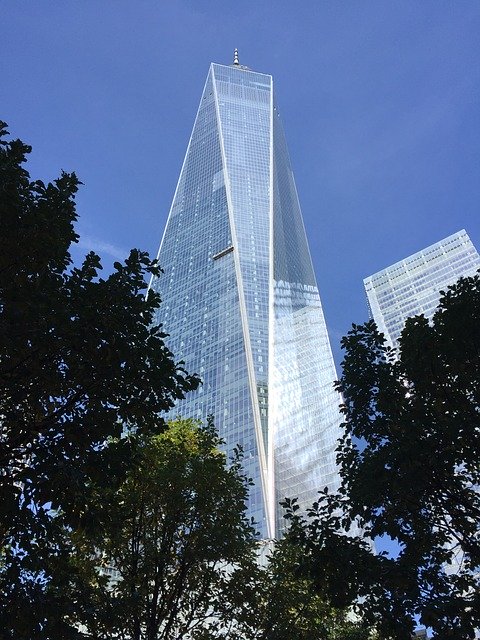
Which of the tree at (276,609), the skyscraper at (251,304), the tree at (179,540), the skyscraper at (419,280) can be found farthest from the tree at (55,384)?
the skyscraper at (419,280)

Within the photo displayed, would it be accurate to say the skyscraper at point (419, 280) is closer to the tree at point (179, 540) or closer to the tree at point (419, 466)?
the tree at point (179, 540)

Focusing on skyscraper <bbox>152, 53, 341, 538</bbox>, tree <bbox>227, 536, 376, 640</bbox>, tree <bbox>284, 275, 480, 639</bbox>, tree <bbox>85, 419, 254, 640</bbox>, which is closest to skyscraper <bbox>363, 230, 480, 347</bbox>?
skyscraper <bbox>152, 53, 341, 538</bbox>

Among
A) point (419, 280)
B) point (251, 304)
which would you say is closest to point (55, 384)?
point (251, 304)

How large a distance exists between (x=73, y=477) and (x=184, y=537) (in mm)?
7913

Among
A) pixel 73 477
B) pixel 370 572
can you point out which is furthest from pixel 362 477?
pixel 73 477

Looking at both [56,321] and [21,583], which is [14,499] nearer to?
[21,583]

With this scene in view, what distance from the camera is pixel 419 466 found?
1034 centimetres

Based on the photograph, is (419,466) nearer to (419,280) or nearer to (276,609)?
(276,609)

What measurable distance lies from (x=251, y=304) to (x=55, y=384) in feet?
349

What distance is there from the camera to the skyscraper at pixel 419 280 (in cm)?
13725

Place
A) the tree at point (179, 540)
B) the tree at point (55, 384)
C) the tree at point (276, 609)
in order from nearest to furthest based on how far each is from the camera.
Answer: the tree at point (55, 384) → the tree at point (179, 540) → the tree at point (276, 609)

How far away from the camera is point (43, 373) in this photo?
26.8ft

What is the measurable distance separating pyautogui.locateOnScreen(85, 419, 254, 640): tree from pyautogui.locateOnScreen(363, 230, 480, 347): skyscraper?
12403 centimetres

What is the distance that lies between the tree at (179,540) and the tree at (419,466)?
3572mm
